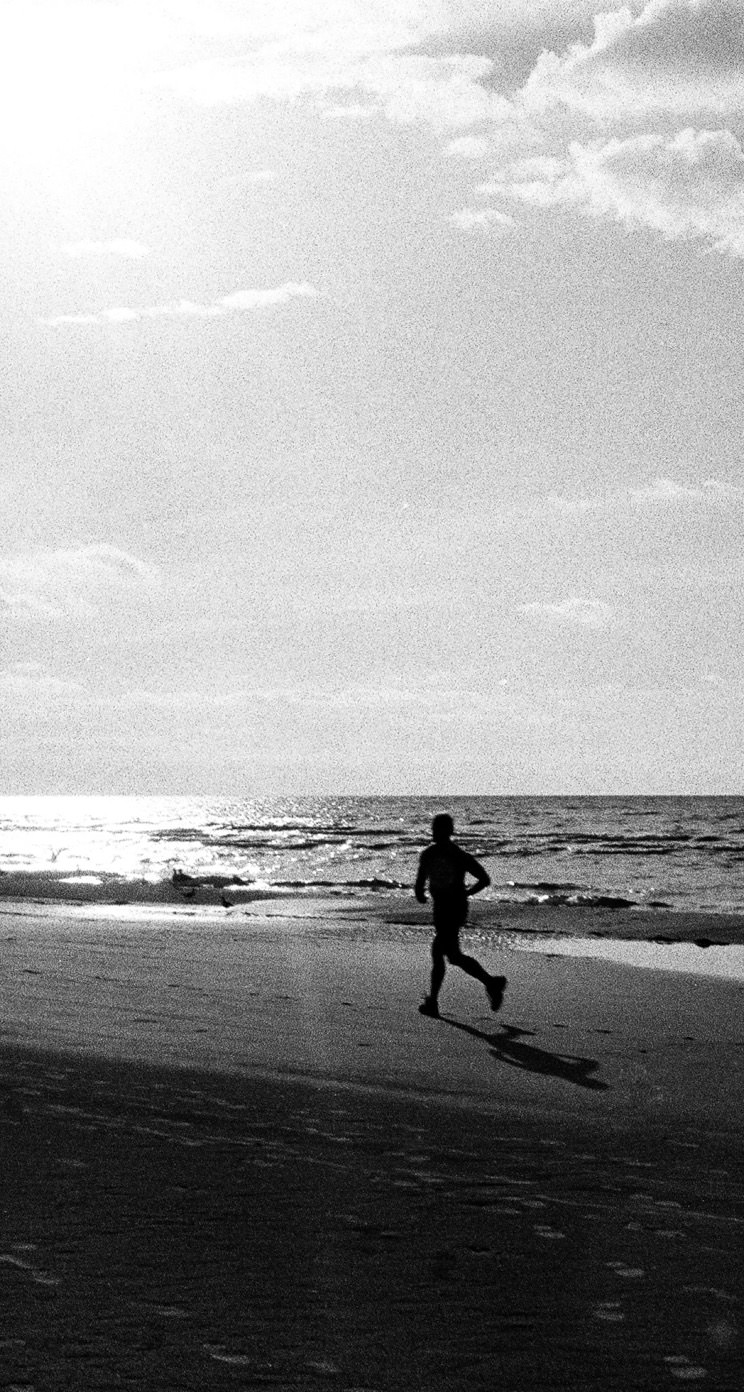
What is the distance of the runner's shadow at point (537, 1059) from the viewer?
10595 mm

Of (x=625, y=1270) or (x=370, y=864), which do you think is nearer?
(x=625, y=1270)

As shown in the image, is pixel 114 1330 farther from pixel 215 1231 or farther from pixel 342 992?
pixel 342 992

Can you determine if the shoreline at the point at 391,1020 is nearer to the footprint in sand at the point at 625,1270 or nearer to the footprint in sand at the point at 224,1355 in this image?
the footprint in sand at the point at 625,1270

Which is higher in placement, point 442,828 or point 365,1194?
point 442,828

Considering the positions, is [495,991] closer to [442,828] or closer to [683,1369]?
[442,828]

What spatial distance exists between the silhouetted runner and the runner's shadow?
2.07ft

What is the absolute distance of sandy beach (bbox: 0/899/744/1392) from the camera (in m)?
4.94

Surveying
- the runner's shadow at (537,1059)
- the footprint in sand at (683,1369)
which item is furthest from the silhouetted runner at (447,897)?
the footprint in sand at (683,1369)

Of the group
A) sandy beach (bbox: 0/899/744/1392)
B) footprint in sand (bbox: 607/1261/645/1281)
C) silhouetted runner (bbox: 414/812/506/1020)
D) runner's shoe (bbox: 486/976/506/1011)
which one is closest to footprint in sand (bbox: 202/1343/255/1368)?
sandy beach (bbox: 0/899/744/1392)

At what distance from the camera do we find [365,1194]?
6.96 meters

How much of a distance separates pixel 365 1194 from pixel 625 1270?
151cm

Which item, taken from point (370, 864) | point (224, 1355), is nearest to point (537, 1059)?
point (224, 1355)

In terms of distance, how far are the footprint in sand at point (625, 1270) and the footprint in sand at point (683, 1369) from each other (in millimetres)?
867

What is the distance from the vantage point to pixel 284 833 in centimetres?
8650
